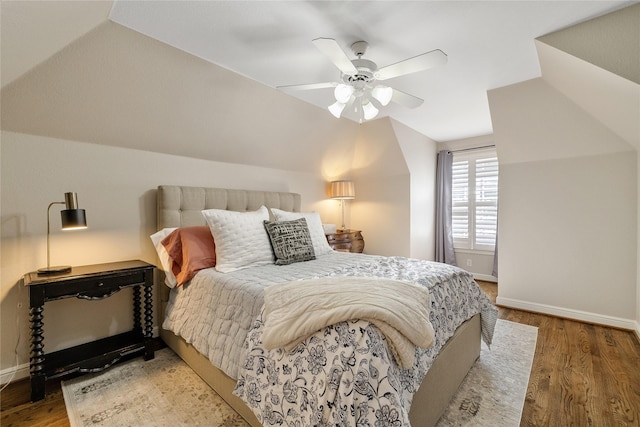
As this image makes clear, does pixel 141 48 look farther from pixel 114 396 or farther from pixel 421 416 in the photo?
pixel 421 416

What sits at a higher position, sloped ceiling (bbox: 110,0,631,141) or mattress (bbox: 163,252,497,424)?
sloped ceiling (bbox: 110,0,631,141)

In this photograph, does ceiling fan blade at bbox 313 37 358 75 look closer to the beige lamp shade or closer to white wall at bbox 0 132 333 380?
white wall at bbox 0 132 333 380

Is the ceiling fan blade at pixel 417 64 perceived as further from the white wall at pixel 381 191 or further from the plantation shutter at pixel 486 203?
the plantation shutter at pixel 486 203

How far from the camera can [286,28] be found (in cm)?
185

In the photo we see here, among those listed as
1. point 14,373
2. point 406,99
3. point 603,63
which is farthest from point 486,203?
point 14,373

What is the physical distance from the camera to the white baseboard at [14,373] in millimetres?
1905

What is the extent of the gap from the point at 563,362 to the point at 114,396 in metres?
3.21

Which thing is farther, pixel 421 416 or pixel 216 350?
pixel 216 350

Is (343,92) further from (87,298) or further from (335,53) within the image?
(87,298)

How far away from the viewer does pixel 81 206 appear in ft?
7.20

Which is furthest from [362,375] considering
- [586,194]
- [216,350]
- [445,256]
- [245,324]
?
[445,256]

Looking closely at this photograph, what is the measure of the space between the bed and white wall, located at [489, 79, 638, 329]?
1.60 meters

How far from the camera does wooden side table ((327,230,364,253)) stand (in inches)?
155

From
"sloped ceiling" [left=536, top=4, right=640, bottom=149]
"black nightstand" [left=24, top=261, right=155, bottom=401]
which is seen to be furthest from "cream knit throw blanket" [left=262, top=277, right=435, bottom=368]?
"sloped ceiling" [left=536, top=4, right=640, bottom=149]
